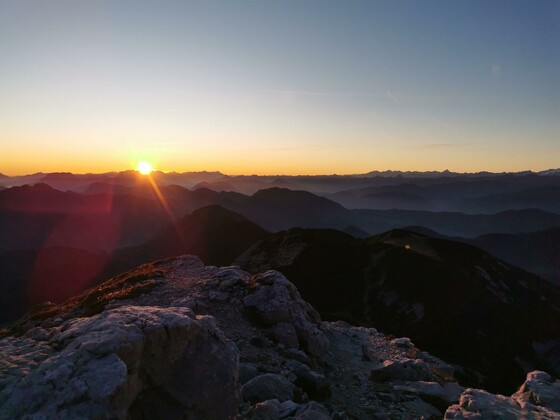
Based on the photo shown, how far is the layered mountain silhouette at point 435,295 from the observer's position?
6494 centimetres

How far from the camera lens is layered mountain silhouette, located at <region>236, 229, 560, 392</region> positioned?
64.9m

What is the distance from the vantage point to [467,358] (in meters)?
62.7

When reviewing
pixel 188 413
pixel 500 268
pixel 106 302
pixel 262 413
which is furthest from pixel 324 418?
pixel 500 268

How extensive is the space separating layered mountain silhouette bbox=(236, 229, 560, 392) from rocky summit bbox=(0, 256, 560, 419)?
3685 centimetres

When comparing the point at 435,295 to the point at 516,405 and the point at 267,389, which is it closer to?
the point at 516,405

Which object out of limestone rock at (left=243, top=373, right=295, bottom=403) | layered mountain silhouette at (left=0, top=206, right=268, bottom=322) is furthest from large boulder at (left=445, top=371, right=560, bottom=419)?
layered mountain silhouette at (left=0, top=206, right=268, bottom=322)

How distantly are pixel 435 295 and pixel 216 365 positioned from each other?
78749 millimetres

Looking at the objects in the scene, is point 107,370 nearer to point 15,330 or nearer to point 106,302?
point 106,302

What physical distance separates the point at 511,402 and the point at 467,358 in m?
53.8

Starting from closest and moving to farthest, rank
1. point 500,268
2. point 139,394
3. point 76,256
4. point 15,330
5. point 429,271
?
1. point 139,394
2. point 15,330
3. point 429,271
4. point 500,268
5. point 76,256

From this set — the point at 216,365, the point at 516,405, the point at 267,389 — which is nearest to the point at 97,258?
the point at 267,389

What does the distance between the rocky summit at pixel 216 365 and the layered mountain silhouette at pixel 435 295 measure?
36.9 metres

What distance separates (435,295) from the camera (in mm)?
80750

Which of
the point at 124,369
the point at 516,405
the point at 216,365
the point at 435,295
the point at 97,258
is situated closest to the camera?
the point at 124,369
